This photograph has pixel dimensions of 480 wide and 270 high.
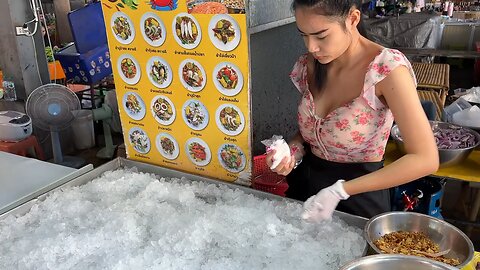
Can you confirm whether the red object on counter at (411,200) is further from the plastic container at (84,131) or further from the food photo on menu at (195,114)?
the plastic container at (84,131)

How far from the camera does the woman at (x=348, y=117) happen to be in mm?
1297

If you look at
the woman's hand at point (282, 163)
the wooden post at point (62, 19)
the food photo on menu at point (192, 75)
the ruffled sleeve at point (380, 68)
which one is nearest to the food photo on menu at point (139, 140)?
the food photo on menu at point (192, 75)

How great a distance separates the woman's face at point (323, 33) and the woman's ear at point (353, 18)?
0.07 ft

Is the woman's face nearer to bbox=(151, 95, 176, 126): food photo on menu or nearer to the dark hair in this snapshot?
the dark hair

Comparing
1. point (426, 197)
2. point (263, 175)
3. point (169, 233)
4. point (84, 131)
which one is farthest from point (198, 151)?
point (84, 131)

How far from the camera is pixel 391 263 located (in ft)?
3.56

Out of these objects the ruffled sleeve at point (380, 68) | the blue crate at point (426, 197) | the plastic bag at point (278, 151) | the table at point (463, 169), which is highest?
the ruffled sleeve at point (380, 68)

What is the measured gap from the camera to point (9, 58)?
4207mm

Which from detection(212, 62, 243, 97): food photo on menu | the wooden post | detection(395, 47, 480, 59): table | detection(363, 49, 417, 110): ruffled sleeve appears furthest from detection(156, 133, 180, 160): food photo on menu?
the wooden post

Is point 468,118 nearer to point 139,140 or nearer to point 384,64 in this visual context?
point 384,64

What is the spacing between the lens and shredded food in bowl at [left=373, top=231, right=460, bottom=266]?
47.1 inches

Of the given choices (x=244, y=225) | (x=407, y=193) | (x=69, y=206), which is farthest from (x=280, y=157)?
(x=407, y=193)

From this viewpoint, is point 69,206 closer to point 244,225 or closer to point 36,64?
point 244,225

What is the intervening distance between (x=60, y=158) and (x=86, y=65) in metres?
1.20
